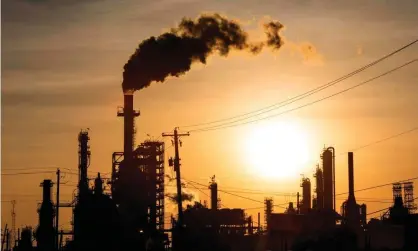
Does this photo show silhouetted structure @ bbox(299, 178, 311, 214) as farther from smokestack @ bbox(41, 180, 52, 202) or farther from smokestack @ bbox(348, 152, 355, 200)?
smokestack @ bbox(41, 180, 52, 202)

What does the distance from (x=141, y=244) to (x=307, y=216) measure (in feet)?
75.4

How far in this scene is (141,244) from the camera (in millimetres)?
67125

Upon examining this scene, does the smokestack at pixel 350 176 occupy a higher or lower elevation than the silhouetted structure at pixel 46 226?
higher

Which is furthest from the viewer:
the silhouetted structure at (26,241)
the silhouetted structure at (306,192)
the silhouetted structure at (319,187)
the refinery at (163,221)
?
the silhouetted structure at (306,192)

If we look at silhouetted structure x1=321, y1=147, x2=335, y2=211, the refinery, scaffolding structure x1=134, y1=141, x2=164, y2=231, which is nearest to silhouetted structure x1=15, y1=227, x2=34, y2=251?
the refinery

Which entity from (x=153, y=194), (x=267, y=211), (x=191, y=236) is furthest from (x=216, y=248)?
(x=267, y=211)

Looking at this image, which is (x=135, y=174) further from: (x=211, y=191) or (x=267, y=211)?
(x=267, y=211)

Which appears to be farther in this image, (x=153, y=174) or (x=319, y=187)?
(x=319, y=187)

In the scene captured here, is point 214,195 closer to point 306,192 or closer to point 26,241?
point 306,192

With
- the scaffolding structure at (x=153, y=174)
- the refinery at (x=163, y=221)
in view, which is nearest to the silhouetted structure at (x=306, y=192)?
the refinery at (x=163, y=221)

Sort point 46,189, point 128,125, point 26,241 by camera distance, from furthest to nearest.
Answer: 1. point 26,241
2. point 46,189
3. point 128,125

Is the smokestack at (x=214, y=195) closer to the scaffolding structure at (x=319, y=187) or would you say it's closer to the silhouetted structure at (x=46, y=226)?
the scaffolding structure at (x=319, y=187)

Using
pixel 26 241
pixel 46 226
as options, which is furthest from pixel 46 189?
pixel 26 241

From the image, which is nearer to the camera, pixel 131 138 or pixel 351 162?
pixel 131 138
